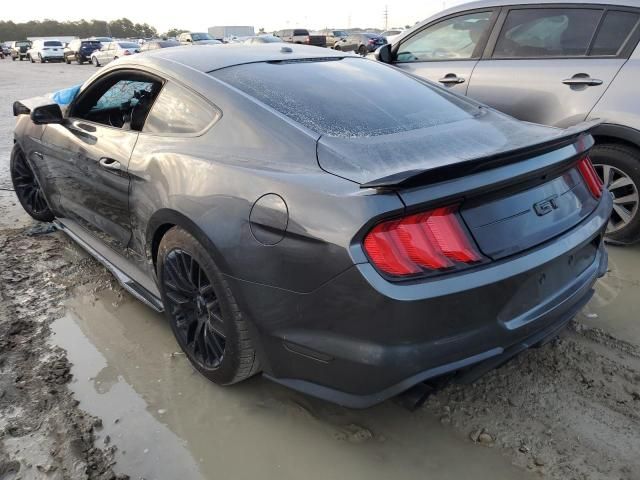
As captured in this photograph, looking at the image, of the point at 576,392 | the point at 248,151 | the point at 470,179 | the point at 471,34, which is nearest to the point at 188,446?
the point at 248,151

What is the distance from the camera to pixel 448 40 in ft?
16.6

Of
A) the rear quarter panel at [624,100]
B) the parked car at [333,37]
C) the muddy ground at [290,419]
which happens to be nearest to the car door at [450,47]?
the rear quarter panel at [624,100]

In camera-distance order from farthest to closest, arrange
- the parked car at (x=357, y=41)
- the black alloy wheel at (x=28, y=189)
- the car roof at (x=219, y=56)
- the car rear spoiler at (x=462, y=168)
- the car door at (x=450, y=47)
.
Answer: the parked car at (x=357, y=41), the car door at (x=450, y=47), the black alloy wheel at (x=28, y=189), the car roof at (x=219, y=56), the car rear spoiler at (x=462, y=168)

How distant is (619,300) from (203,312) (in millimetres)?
2521

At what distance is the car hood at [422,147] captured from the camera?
6.58ft

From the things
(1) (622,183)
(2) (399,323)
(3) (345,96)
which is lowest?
(1) (622,183)

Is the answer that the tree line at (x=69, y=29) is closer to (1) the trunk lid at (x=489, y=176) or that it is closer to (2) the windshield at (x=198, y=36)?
(2) the windshield at (x=198, y=36)

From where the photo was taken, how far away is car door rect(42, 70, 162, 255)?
9.89 ft

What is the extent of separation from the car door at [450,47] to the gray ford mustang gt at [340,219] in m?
1.92

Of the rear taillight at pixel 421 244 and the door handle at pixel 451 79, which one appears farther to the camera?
the door handle at pixel 451 79

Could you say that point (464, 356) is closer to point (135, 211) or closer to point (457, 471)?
point (457, 471)

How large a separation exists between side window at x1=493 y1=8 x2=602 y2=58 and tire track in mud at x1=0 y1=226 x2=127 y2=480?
148 inches

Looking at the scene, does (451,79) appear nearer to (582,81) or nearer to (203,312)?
(582,81)

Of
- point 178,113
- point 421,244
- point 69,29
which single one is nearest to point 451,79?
point 178,113
